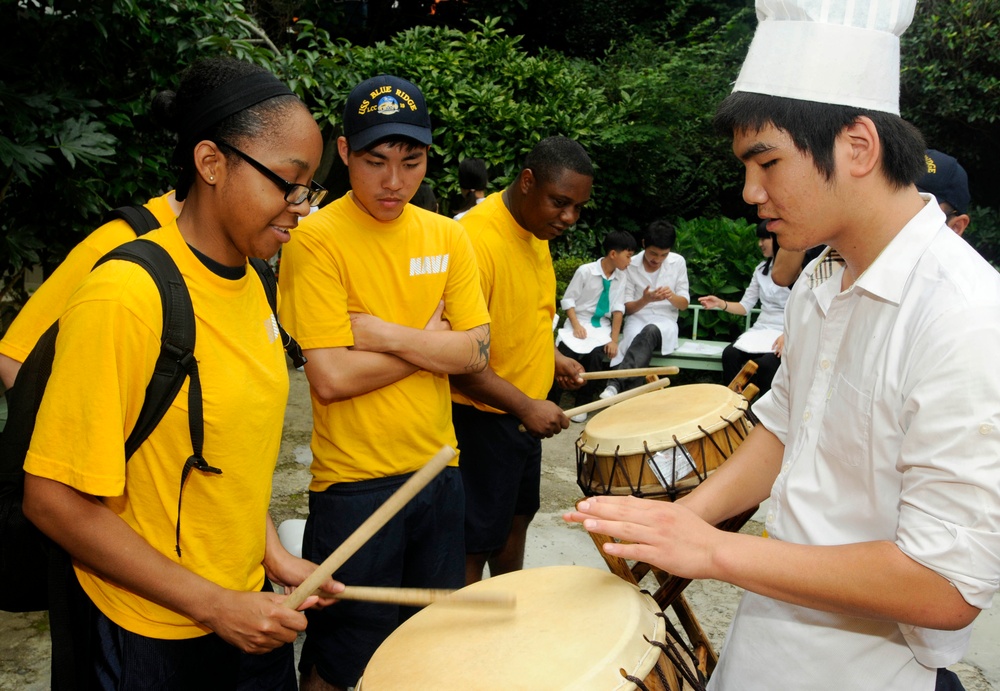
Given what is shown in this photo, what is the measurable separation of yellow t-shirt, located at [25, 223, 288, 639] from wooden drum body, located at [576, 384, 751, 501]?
130 centimetres

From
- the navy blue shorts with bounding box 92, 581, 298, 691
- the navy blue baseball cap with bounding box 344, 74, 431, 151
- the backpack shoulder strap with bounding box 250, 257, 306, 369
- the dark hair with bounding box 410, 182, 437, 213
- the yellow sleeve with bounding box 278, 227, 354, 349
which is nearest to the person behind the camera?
the navy blue shorts with bounding box 92, 581, 298, 691

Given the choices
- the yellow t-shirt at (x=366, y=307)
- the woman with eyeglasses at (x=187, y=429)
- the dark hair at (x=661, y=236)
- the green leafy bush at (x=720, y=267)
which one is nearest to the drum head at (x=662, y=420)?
the yellow t-shirt at (x=366, y=307)

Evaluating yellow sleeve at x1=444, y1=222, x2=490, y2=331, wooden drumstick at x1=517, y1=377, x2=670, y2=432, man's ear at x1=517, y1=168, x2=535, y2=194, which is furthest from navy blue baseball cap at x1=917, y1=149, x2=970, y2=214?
yellow sleeve at x1=444, y1=222, x2=490, y2=331

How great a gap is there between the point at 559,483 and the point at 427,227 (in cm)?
332

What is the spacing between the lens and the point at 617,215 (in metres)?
Result: 11.2

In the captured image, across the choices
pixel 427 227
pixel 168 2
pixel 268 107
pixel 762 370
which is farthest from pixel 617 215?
pixel 268 107

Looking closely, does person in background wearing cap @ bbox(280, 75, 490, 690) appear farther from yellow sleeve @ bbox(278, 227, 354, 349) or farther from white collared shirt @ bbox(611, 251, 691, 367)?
white collared shirt @ bbox(611, 251, 691, 367)

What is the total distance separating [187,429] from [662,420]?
1710mm

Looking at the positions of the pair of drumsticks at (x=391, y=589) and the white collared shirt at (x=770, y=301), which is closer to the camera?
the pair of drumsticks at (x=391, y=589)

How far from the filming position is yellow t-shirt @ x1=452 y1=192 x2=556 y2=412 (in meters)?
3.50

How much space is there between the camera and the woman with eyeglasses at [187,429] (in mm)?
1596

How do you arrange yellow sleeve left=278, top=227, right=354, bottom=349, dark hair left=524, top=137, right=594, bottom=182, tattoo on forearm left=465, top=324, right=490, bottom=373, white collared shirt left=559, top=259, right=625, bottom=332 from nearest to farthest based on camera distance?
→ yellow sleeve left=278, top=227, right=354, bottom=349
tattoo on forearm left=465, top=324, right=490, bottom=373
dark hair left=524, top=137, right=594, bottom=182
white collared shirt left=559, top=259, right=625, bottom=332

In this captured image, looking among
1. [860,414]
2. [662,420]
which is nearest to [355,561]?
[662,420]

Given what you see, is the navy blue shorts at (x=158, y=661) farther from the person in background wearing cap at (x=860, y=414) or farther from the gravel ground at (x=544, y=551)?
the gravel ground at (x=544, y=551)
